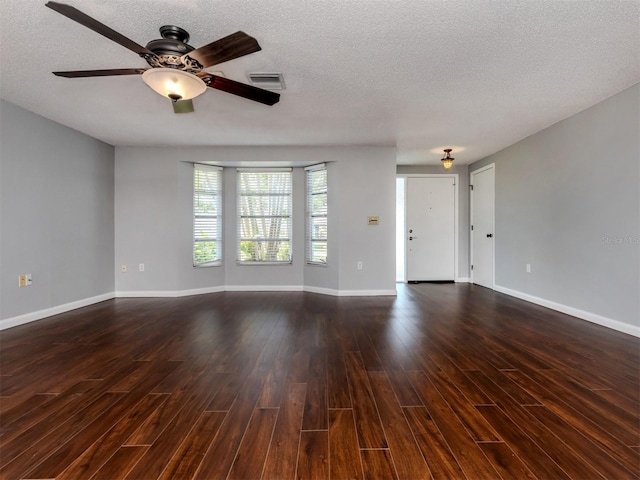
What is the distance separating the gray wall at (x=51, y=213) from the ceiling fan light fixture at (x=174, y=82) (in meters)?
2.49

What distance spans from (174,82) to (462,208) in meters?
5.93

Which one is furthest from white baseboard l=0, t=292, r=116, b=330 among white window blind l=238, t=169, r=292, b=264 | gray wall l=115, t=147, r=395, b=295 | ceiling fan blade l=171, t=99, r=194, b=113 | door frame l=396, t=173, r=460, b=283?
door frame l=396, t=173, r=460, b=283

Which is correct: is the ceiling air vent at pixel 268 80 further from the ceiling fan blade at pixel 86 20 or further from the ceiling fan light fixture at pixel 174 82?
the ceiling fan blade at pixel 86 20

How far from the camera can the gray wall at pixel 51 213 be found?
11.0ft

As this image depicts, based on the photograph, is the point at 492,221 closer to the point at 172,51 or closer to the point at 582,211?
the point at 582,211

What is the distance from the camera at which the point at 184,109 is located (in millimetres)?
2635

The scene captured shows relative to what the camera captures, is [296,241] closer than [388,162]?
No

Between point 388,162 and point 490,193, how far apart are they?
2.15 meters

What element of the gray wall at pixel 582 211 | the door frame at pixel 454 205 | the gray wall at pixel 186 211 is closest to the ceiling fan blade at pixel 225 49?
the gray wall at pixel 186 211

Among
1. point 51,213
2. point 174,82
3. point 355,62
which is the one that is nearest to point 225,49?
point 174,82

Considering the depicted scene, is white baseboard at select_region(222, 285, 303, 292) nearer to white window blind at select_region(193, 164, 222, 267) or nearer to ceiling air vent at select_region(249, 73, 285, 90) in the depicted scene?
white window blind at select_region(193, 164, 222, 267)

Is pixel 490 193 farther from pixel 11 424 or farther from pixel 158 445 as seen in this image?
pixel 11 424

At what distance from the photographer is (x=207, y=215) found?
5359mm

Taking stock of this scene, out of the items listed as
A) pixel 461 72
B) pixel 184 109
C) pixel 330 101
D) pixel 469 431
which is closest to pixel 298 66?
pixel 330 101
